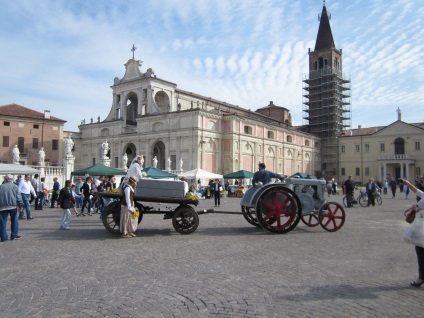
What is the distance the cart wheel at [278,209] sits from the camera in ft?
30.4

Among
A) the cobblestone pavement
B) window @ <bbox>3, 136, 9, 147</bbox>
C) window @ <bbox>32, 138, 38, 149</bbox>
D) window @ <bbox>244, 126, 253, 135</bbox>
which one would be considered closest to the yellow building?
window @ <bbox>244, 126, 253, 135</bbox>

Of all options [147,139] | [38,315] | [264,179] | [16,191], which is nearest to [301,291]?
[38,315]

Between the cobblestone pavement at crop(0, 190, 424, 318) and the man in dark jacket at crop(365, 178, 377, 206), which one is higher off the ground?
the man in dark jacket at crop(365, 178, 377, 206)

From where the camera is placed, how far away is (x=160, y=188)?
9.13m

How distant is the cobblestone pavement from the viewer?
405cm

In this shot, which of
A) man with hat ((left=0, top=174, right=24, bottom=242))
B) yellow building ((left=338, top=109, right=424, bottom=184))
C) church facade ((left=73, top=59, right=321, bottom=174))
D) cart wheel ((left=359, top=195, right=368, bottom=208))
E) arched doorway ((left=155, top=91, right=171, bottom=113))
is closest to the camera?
man with hat ((left=0, top=174, right=24, bottom=242))

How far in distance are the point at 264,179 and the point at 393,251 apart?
3.80 metres

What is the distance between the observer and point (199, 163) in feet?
147

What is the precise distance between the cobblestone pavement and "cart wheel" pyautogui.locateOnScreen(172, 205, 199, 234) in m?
0.45

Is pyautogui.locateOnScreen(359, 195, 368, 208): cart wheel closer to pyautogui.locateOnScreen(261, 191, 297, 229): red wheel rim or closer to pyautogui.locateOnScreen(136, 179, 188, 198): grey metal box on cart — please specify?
pyautogui.locateOnScreen(261, 191, 297, 229): red wheel rim

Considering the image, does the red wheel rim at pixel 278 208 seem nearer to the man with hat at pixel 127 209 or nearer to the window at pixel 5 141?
the man with hat at pixel 127 209

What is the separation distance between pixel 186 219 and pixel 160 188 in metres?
1.05

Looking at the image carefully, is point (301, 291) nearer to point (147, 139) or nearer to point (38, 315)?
point (38, 315)

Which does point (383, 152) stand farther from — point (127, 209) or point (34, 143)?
point (127, 209)
